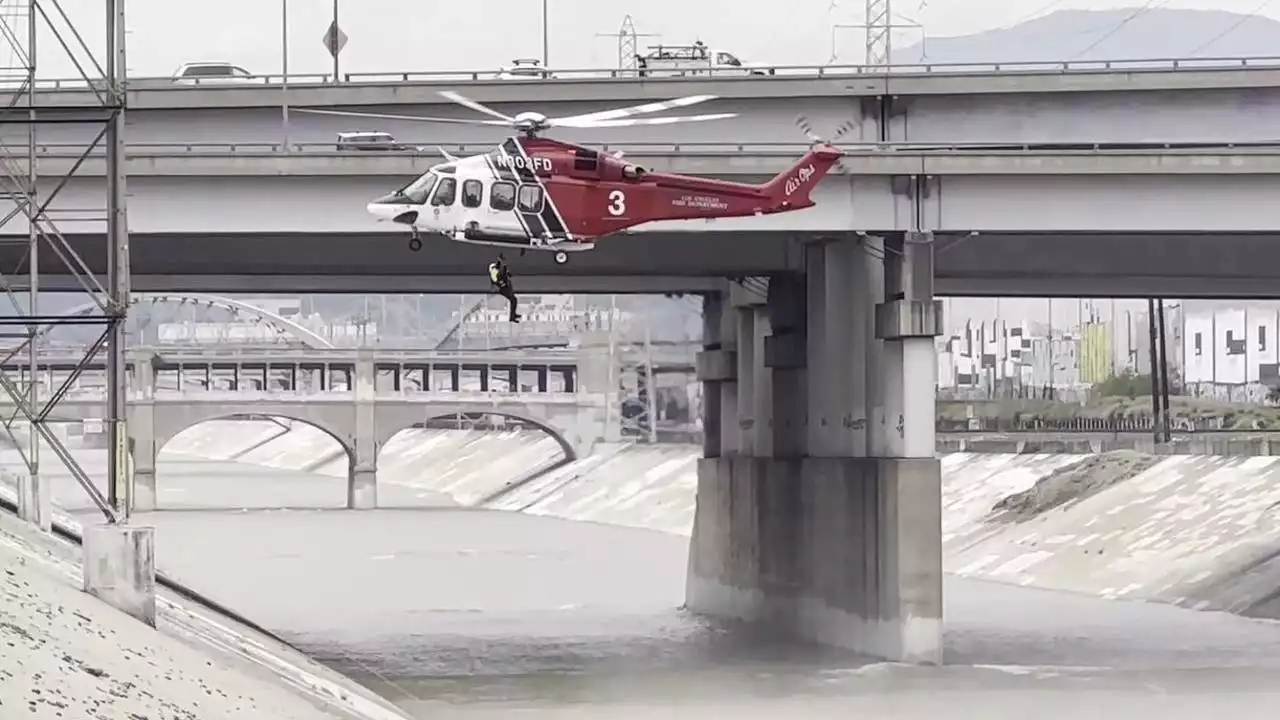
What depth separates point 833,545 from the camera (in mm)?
58531

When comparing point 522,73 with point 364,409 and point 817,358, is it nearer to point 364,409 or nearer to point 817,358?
point 817,358

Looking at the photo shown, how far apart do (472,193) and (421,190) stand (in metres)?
1.27

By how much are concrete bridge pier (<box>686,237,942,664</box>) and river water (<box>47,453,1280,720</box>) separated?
4.96ft

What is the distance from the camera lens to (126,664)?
28625 mm

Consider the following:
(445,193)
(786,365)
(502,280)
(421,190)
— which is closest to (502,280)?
(502,280)

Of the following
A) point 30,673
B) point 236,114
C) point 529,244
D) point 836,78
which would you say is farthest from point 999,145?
point 30,673

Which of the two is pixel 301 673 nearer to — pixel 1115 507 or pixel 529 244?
pixel 529 244

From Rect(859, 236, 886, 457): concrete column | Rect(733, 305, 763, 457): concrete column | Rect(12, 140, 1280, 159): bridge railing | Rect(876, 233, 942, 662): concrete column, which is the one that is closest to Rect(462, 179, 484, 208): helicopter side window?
Rect(12, 140, 1280, 159): bridge railing

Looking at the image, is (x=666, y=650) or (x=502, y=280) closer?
(x=502, y=280)

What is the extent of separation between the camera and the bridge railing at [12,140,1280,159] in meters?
49.4

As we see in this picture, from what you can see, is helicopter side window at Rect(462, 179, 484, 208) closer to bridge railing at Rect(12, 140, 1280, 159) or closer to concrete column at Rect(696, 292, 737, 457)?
bridge railing at Rect(12, 140, 1280, 159)

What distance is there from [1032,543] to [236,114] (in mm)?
55182

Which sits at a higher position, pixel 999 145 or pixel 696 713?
pixel 999 145

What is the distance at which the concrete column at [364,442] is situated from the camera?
17900 cm
